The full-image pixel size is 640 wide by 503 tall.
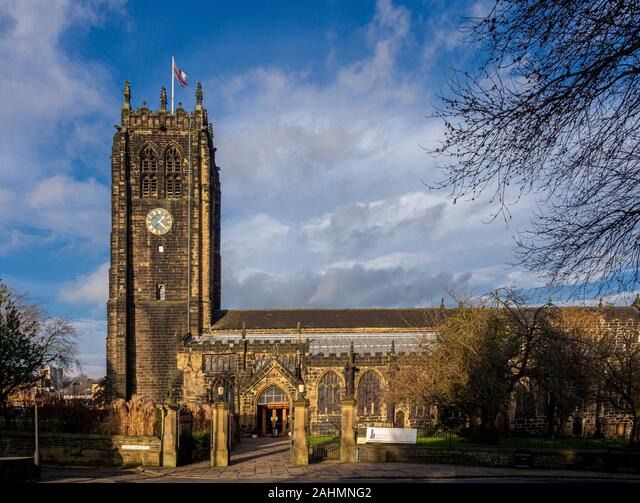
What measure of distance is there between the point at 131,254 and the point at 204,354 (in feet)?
31.5

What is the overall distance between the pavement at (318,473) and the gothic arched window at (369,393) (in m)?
15.2

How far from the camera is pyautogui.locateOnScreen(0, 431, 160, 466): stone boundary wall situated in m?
22.5

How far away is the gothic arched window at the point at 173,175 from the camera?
45.2 meters

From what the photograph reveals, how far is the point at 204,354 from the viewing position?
4053 cm

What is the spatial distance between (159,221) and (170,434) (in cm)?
2462

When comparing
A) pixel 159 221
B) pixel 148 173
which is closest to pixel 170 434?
pixel 159 221

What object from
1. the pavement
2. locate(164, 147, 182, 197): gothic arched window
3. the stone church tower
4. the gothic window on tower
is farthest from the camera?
locate(164, 147, 182, 197): gothic arched window

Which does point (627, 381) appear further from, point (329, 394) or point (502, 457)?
point (329, 394)

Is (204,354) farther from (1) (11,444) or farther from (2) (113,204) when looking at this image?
(1) (11,444)

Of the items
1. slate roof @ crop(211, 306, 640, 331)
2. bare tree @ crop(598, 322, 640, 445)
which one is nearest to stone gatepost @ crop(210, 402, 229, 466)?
bare tree @ crop(598, 322, 640, 445)

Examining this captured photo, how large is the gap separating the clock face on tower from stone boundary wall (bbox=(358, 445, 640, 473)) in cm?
2606

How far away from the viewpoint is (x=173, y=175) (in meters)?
45.4

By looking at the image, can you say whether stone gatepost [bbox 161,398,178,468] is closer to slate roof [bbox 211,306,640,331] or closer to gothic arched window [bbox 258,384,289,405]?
gothic arched window [bbox 258,384,289,405]

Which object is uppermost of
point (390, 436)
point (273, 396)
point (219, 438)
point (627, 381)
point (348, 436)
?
point (627, 381)
